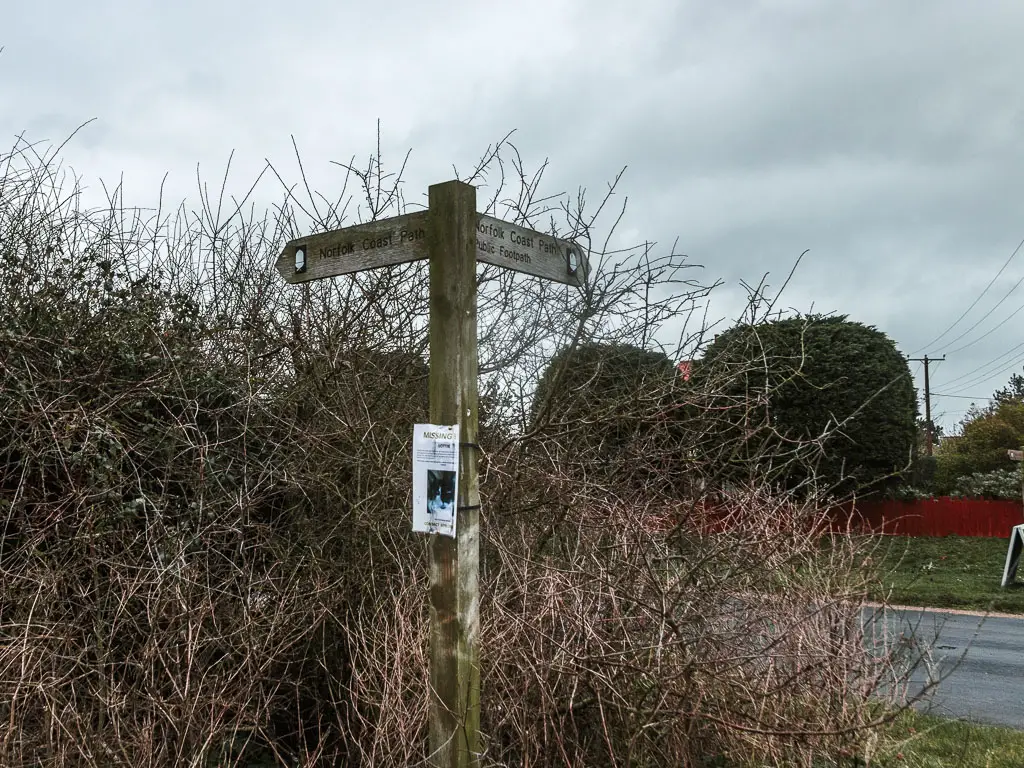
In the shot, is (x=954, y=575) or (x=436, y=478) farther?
(x=954, y=575)

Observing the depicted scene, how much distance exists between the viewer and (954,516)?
1956cm

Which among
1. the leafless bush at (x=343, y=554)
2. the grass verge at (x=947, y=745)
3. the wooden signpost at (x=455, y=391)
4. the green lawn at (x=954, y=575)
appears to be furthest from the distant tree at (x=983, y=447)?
the wooden signpost at (x=455, y=391)

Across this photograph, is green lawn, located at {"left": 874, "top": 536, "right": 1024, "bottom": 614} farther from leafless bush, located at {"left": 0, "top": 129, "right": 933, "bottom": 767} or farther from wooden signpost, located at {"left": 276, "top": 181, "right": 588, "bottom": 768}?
wooden signpost, located at {"left": 276, "top": 181, "right": 588, "bottom": 768}

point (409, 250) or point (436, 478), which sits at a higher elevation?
point (409, 250)

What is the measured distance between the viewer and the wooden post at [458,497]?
3270mm

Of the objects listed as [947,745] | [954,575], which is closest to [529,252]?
[947,745]

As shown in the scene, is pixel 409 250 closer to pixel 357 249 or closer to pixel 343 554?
pixel 357 249

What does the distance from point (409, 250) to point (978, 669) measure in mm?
7682

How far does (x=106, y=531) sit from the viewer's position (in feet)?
14.0

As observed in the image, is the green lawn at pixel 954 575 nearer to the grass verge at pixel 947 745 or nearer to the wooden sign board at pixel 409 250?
the grass verge at pixel 947 745

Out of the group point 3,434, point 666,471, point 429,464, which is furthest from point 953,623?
point 3,434

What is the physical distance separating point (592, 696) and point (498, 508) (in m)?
1.10

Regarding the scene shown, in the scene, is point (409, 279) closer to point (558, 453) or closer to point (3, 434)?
point (558, 453)

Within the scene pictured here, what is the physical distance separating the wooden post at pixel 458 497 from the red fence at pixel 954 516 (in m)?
17.4
